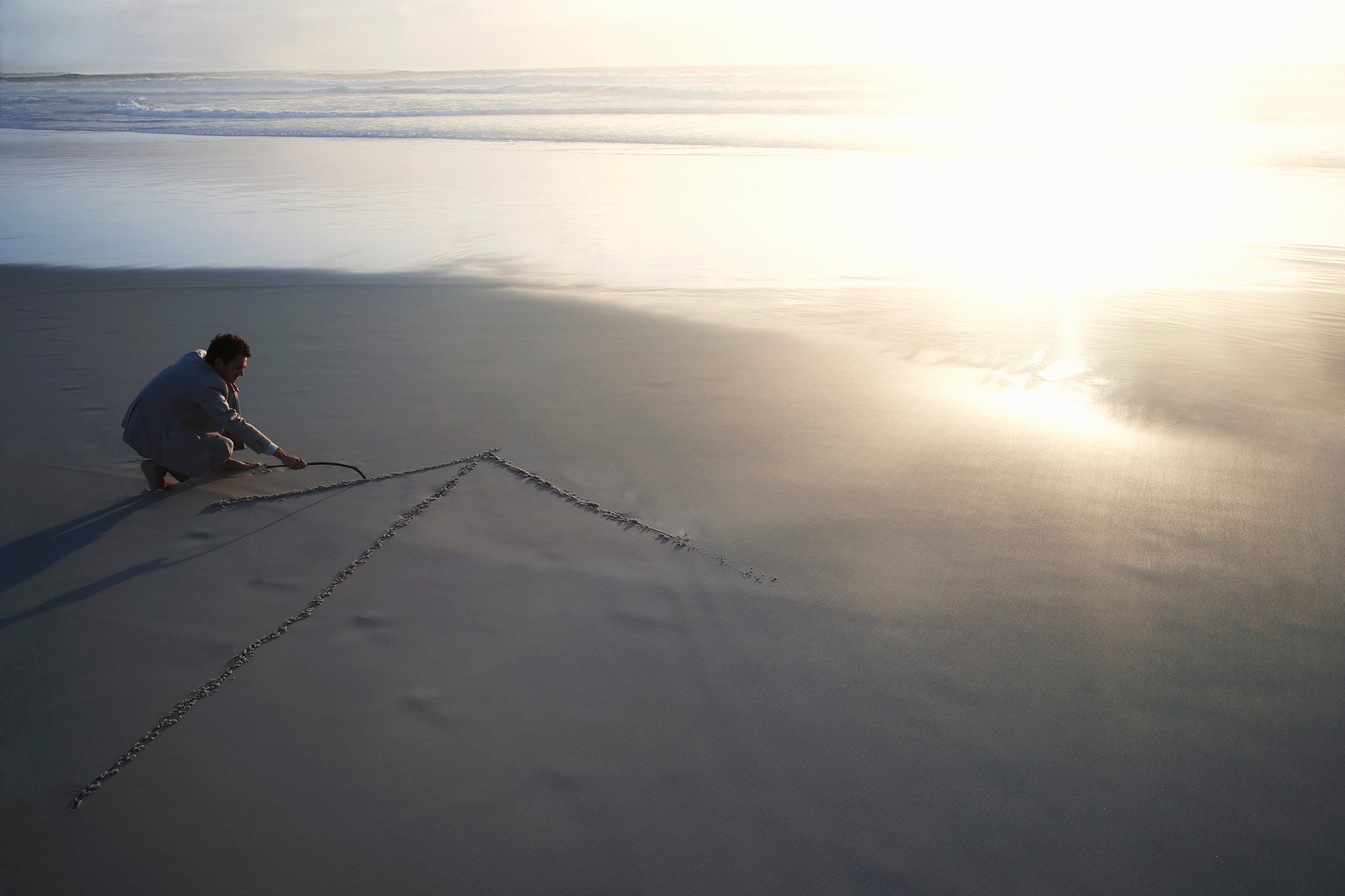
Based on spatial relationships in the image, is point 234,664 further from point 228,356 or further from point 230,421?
point 228,356

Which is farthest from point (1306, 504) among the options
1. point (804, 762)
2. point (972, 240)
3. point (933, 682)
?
point (972, 240)

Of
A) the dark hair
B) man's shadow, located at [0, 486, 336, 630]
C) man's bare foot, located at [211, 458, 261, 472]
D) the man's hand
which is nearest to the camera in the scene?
man's shadow, located at [0, 486, 336, 630]

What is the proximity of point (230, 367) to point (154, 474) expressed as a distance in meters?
0.70

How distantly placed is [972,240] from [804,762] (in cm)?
820

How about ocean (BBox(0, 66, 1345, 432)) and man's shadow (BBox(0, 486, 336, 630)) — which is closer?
man's shadow (BBox(0, 486, 336, 630))

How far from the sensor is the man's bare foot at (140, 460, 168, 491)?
4254mm

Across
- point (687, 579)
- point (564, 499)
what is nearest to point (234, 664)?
point (564, 499)

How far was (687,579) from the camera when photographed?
358 cm

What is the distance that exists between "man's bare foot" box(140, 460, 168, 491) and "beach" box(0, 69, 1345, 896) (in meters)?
0.13

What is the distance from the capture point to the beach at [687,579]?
2.44 meters

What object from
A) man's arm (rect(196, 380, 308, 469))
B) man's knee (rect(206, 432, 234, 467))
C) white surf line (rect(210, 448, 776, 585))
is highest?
man's arm (rect(196, 380, 308, 469))

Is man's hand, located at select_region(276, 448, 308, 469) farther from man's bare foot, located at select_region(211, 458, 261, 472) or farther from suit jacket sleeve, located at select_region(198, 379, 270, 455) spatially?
man's bare foot, located at select_region(211, 458, 261, 472)

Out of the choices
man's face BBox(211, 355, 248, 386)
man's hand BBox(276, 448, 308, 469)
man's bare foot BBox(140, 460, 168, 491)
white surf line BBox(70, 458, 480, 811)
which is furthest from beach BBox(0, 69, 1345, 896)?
man's face BBox(211, 355, 248, 386)

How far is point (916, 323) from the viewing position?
6.73 metres
